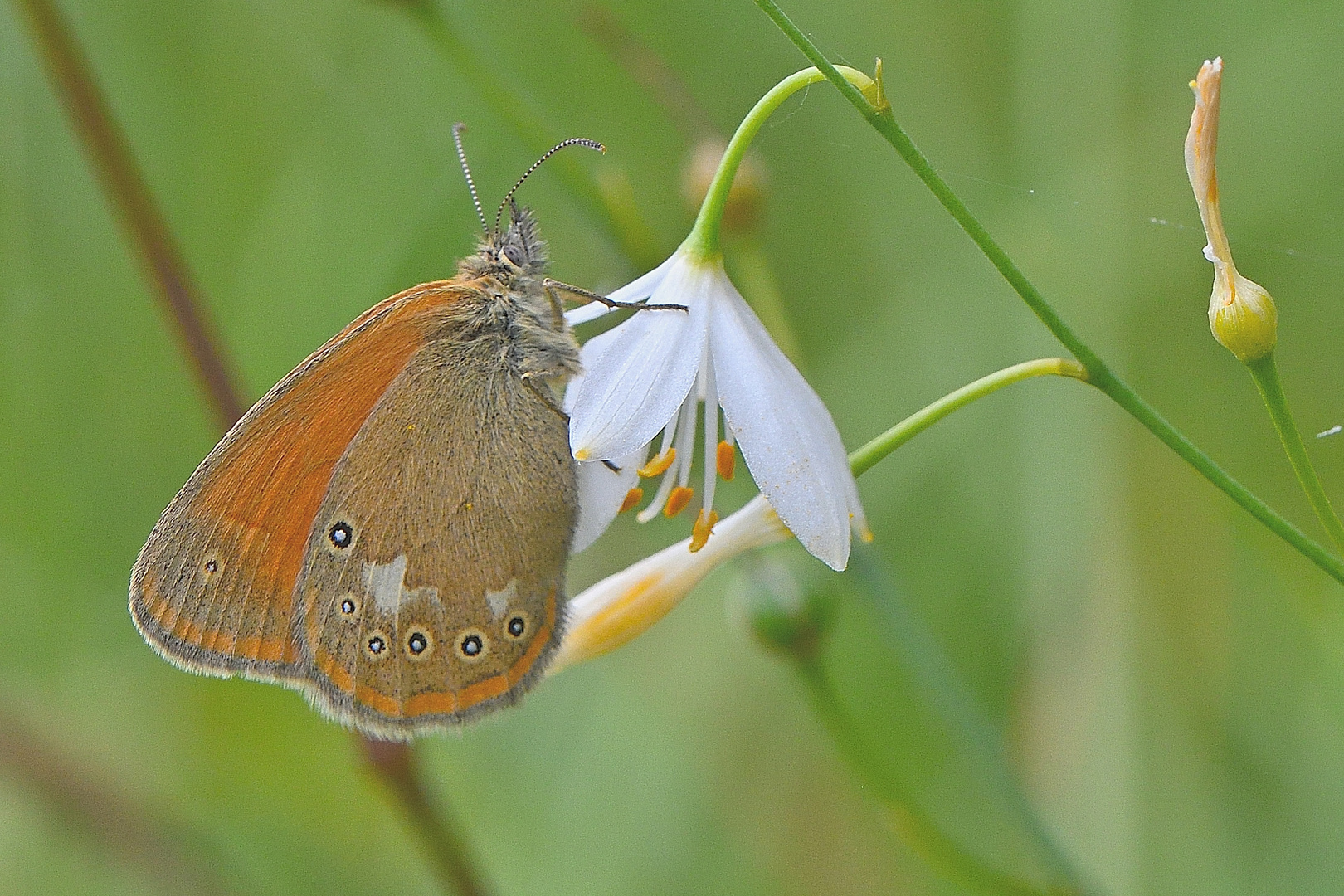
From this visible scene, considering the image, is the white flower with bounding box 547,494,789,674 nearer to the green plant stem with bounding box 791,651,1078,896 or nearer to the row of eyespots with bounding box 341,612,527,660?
the row of eyespots with bounding box 341,612,527,660

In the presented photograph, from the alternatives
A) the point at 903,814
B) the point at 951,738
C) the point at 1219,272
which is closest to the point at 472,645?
the point at 903,814

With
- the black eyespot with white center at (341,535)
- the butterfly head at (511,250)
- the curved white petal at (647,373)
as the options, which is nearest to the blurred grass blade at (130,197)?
the black eyespot with white center at (341,535)

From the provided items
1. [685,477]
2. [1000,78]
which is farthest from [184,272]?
[1000,78]

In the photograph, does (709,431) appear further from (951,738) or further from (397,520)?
(951,738)

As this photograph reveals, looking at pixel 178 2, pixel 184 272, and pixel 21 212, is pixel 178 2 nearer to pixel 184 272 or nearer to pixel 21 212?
pixel 21 212

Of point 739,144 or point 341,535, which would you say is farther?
point 341,535

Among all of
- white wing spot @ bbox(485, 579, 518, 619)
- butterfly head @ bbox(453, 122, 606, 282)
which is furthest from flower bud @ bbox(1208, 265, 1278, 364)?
butterfly head @ bbox(453, 122, 606, 282)
